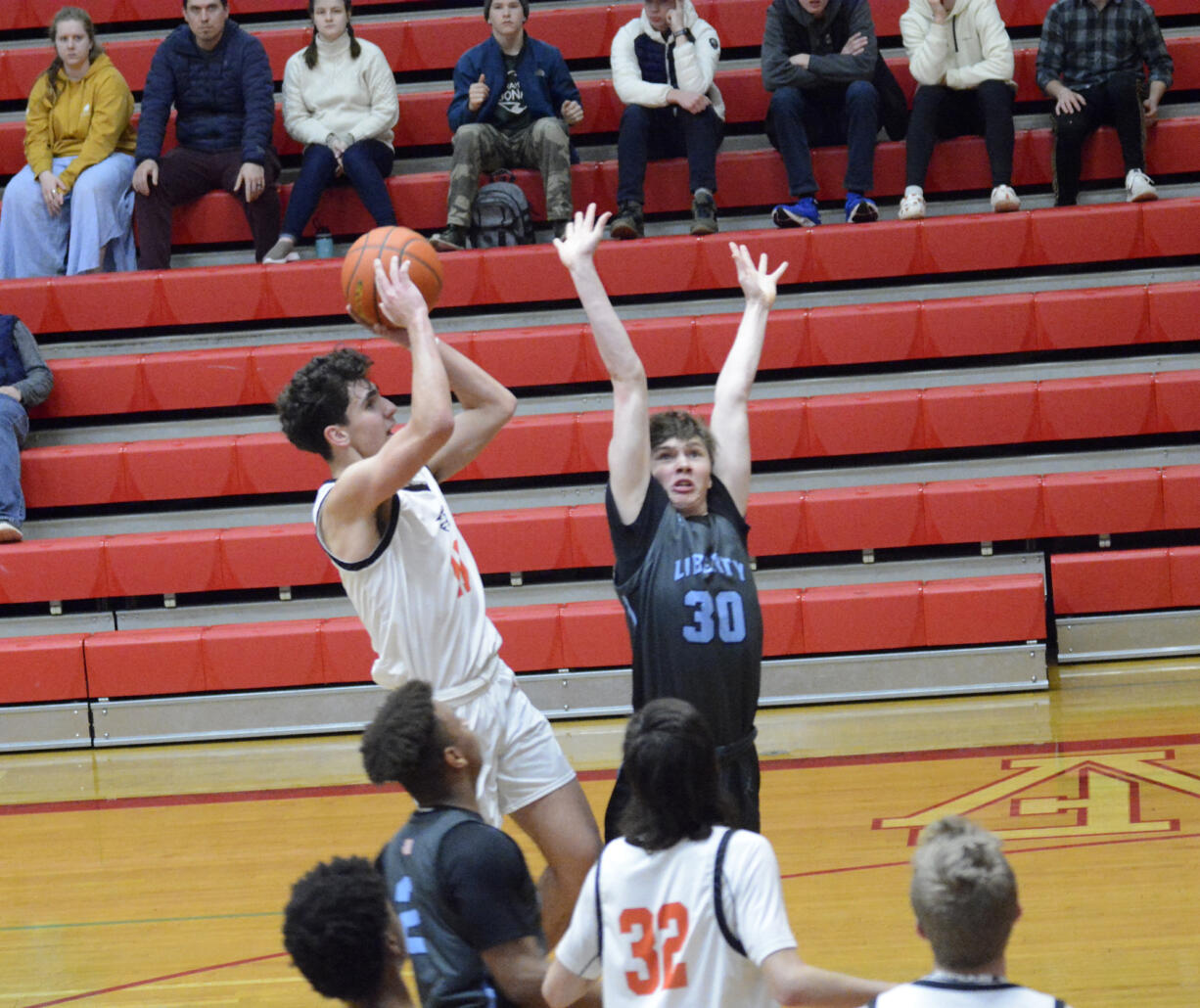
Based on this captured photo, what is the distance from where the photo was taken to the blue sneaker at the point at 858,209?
8.26 meters

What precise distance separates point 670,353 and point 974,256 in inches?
68.1

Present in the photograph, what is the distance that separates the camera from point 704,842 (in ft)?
7.93

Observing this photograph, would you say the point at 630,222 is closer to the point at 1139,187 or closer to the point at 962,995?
the point at 1139,187

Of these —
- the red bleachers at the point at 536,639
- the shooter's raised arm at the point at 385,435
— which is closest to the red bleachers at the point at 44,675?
the red bleachers at the point at 536,639

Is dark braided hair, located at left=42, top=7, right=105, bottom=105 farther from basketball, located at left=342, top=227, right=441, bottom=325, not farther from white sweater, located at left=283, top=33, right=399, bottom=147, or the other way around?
basketball, located at left=342, top=227, right=441, bottom=325

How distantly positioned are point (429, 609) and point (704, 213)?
520cm

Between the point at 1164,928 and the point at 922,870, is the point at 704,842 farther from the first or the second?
the point at 1164,928

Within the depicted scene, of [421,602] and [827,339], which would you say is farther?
[827,339]

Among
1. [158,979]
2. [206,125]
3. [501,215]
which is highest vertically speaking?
[206,125]

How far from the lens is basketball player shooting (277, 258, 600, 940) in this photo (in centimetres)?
355

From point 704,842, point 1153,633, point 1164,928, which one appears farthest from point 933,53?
point 704,842

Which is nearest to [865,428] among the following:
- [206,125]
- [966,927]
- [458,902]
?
[206,125]

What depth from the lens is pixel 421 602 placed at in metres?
3.58

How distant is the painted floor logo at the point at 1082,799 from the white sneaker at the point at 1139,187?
141 inches
